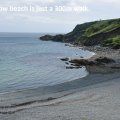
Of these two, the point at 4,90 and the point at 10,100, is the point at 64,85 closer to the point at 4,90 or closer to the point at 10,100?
the point at 4,90

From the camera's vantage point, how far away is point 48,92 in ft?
158

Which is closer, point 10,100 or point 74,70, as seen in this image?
point 10,100

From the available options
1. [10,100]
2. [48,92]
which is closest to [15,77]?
[48,92]

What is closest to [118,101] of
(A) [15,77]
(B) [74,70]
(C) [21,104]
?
(C) [21,104]

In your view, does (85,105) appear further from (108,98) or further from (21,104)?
(21,104)

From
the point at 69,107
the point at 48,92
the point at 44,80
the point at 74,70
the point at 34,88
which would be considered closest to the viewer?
the point at 69,107

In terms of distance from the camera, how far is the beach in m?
32.0

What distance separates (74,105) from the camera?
122ft

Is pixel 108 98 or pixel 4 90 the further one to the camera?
pixel 4 90

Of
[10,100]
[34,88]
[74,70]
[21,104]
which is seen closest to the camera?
[21,104]

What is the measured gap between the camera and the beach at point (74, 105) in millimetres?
32031

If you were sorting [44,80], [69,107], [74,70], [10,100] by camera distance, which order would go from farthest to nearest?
[74,70]
[44,80]
[10,100]
[69,107]

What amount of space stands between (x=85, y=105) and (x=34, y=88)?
16.6 meters

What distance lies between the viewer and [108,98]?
4053 cm
